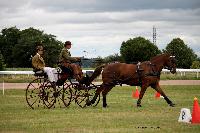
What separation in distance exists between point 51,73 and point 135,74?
9.82ft

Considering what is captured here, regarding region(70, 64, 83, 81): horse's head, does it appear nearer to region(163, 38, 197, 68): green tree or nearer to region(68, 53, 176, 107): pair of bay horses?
region(68, 53, 176, 107): pair of bay horses

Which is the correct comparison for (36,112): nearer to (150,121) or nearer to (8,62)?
(150,121)

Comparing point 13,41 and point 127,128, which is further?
point 13,41

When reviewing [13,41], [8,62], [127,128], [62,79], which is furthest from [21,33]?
[127,128]

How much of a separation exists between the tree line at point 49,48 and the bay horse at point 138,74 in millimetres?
77548

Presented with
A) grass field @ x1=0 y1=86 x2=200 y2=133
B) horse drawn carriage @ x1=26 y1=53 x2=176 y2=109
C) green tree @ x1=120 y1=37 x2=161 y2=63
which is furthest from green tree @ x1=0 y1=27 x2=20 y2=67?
grass field @ x1=0 y1=86 x2=200 y2=133

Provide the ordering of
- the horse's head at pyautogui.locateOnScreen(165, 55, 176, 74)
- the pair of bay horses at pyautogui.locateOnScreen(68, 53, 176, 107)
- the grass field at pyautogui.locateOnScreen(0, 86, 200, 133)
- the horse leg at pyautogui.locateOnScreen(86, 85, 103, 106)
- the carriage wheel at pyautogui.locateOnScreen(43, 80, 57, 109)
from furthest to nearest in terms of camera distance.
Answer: the horse's head at pyautogui.locateOnScreen(165, 55, 176, 74)
the pair of bay horses at pyautogui.locateOnScreen(68, 53, 176, 107)
the horse leg at pyautogui.locateOnScreen(86, 85, 103, 106)
the carriage wheel at pyautogui.locateOnScreen(43, 80, 57, 109)
the grass field at pyautogui.locateOnScreen(0, 86, 200, 133)

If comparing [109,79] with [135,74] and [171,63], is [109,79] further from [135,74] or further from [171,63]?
[171,63]

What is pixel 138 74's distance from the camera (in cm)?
2108

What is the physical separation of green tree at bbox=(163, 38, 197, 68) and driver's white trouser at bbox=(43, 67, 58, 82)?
257ft

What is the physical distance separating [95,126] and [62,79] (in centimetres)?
691

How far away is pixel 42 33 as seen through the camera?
123m

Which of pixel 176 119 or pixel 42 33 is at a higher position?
pixel 42 33

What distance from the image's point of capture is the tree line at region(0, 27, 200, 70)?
104m
